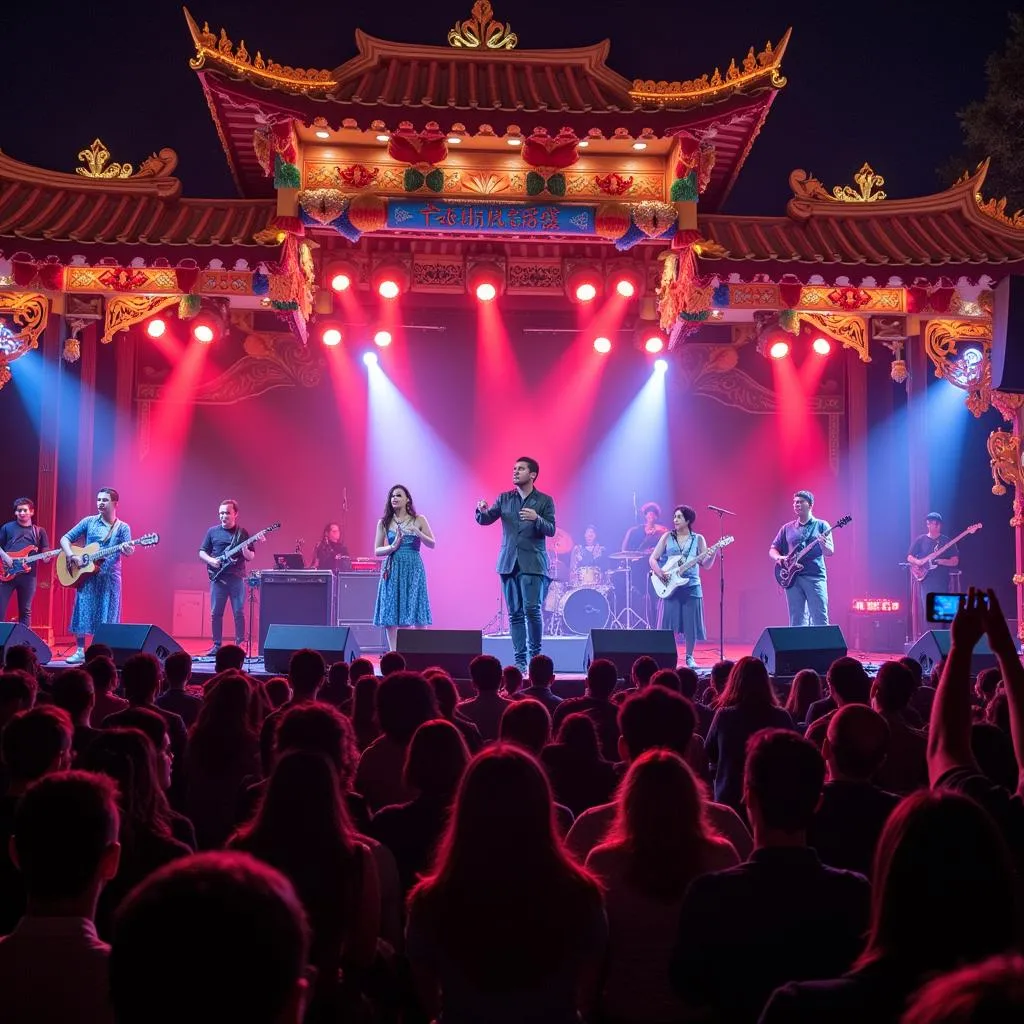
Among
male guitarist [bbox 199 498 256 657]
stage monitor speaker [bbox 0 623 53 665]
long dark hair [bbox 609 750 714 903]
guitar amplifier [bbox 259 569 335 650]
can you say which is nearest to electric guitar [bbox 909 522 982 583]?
guitar amplifier [bbox 259 569 335 650]

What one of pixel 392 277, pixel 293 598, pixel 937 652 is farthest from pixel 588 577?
pixel 937 652

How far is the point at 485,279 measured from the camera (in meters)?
14.5

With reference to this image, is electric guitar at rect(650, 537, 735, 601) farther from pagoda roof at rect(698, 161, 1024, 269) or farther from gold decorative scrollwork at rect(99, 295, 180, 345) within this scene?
gold decorative scrollwork at rect(99, 295, 180, 345)

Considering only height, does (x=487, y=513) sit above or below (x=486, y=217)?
below

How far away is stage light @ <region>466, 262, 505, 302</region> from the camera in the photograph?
14.5 m

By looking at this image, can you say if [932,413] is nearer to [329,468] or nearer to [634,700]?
[329,468]

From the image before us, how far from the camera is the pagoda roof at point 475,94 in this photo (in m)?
11.4

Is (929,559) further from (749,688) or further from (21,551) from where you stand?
(21,551)

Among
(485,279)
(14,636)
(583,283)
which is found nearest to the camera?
(14,636)

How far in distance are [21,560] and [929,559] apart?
11.2 meters

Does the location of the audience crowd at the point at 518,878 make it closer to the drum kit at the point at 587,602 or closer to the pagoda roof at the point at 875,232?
the pagoda roof at the point at 875,232

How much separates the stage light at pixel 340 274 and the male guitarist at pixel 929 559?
8374 mm

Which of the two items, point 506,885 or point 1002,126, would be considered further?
point 1002,126

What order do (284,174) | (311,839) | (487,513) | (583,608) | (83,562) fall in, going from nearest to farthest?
1. (311,839)
2. (487,513)
3. (83,562)
4. (284,174)
5. (583,608)
